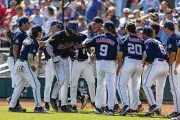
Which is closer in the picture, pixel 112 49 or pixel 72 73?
pixel 112 49

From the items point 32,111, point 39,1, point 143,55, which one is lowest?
point 32,111

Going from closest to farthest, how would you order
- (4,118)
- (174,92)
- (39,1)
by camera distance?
(4,118), (174,92), (39,1)

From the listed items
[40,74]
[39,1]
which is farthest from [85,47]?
[39,1]

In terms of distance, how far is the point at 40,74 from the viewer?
21.0 meters

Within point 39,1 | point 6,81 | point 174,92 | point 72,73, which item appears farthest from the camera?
point 39,1

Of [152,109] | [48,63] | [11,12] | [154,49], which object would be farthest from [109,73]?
[11,12]

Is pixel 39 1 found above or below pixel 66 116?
above

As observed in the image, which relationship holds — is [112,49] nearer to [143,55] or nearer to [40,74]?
[143,55]

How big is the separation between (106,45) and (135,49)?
69cm

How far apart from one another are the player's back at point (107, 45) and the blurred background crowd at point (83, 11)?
16.5 feet

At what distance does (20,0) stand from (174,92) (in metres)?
11.3

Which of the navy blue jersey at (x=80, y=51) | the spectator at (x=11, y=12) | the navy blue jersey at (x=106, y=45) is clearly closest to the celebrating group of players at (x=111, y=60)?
the navy blue jersey at (x=106, y=45)

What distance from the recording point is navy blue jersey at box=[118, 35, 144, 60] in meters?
15.6

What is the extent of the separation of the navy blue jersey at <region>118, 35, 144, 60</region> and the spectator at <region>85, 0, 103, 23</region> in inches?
270
